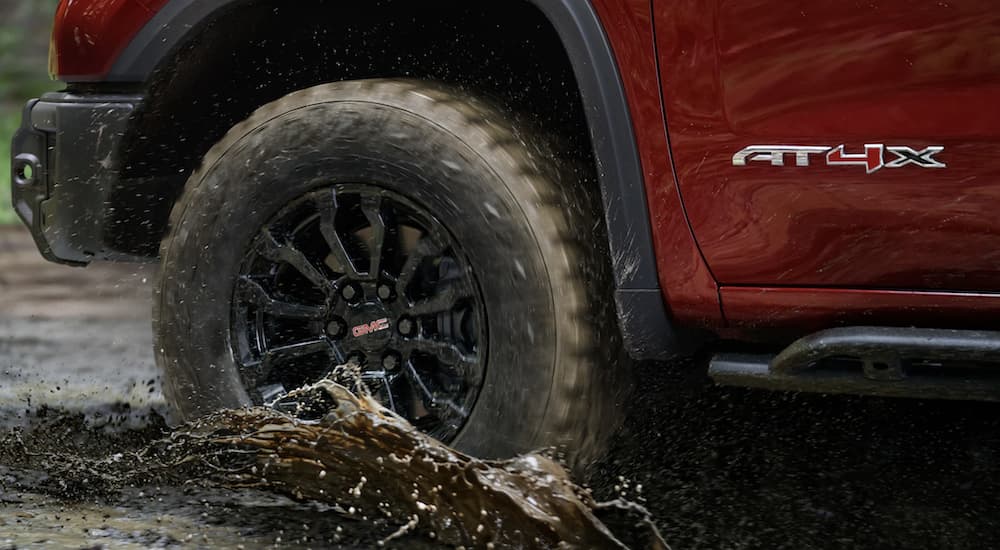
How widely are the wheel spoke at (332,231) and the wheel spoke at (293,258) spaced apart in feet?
0.16

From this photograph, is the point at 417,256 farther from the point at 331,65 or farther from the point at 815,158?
the point at 815,158

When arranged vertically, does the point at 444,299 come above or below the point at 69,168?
below

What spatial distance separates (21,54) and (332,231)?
37.7ft

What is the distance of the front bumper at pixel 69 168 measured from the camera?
9.36 feet

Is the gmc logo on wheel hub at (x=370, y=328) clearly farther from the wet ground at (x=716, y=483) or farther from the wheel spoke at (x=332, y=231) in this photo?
the wet ground at (x=716, y=483)

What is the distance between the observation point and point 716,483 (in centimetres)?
299

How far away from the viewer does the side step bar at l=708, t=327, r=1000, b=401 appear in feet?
7.19

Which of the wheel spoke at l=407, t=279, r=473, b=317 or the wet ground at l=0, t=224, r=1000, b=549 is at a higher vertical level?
the wheel spoke at l=407, t=279, r=473, b=317

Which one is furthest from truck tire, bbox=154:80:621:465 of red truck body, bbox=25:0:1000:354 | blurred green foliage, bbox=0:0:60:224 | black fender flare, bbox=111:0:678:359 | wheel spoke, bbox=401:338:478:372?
blurred green foliage, bbox=0:0:60:224

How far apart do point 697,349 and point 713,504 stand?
1.48 feet

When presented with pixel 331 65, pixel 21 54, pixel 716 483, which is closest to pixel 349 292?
pixel 331 65

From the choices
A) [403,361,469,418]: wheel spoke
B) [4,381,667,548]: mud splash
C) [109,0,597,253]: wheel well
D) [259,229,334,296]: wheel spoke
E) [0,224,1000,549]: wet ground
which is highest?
[109,0,597,253]: wheel well

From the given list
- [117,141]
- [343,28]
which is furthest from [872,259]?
[117,141]

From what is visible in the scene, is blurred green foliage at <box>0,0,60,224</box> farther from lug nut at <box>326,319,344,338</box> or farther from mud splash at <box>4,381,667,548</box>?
lug nut at <box>326,319,344,338</box>
